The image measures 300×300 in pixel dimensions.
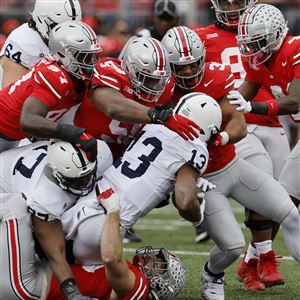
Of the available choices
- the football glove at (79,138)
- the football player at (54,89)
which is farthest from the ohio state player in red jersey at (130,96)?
the football glove at (79,138)

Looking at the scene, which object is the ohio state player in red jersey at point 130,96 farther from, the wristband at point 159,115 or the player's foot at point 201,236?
the player's foot at point 201,236

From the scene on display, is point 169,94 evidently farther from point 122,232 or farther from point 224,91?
point 122,232

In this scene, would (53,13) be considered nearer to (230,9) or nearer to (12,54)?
(12,54)

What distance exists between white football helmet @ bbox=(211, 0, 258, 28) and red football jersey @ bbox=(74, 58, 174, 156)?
3.54 feet

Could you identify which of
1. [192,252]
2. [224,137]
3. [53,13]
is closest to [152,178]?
[224,137]

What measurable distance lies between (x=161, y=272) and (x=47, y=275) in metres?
0.63

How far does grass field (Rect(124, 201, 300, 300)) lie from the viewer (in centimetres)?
569

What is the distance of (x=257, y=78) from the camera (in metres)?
5.96

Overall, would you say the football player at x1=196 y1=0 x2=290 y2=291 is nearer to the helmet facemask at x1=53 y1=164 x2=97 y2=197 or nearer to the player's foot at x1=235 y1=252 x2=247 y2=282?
the player's foot at x1=235 y1=252 x2=247 y2=282

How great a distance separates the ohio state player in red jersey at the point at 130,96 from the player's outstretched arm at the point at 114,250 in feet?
1.48

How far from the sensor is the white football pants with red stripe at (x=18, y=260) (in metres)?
4.95

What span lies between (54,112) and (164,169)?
73 centimetres

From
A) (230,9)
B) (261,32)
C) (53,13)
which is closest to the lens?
(261,32)

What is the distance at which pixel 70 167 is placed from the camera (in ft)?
16.1
